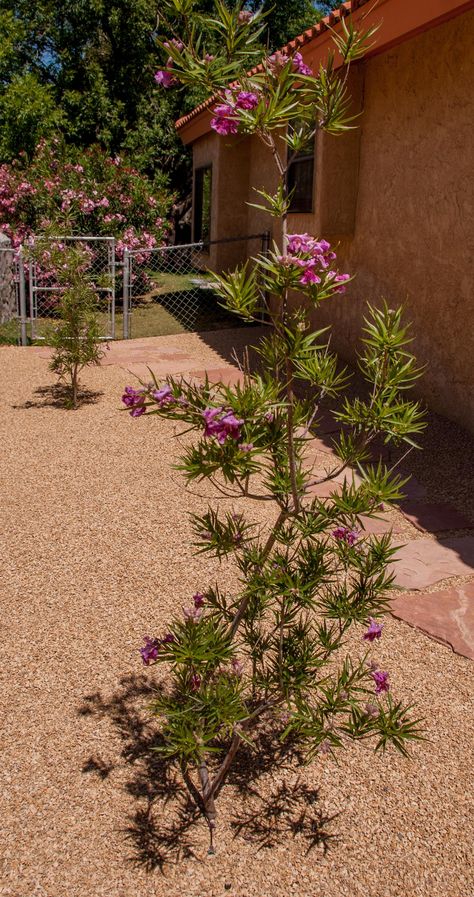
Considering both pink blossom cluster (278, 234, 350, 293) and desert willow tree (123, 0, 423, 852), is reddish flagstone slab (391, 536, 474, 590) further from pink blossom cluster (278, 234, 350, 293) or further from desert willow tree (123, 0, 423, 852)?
pink blossom cluster (278, 234, 350, 293)

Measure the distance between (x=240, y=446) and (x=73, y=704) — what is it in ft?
5.27

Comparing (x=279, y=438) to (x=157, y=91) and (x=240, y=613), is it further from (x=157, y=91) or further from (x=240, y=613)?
(x=157, y=91)

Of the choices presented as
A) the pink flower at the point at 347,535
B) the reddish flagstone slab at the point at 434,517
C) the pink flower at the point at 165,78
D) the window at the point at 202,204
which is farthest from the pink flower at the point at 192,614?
the window at the point at 202,204

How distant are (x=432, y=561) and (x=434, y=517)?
27.2 inches

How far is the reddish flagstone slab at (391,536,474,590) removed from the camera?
4273 millimetres

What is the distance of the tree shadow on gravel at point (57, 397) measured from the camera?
796cm

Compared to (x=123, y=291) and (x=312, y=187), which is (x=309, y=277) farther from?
(x=123, y=291)

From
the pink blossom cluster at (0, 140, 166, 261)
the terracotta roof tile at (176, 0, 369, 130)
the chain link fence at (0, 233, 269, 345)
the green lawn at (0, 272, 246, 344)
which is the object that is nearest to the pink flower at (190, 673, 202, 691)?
the terracotta roof tile at (176, 0, 369, 130)

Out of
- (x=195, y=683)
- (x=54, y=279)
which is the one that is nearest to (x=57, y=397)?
(x=54, y=279)

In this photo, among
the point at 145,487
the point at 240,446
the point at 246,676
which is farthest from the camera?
the point at 145,487

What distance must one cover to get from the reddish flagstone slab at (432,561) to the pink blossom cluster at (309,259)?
231cm

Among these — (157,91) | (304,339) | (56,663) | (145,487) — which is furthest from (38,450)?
(157,91)

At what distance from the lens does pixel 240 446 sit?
7.06 ft

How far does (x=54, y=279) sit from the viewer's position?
1238 cm
